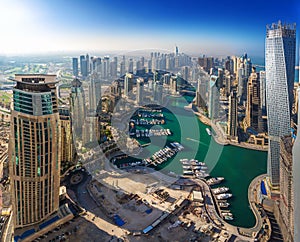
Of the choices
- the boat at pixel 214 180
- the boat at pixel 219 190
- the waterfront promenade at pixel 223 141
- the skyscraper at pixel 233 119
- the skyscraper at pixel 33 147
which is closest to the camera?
the skyscraper at pixel 33 147

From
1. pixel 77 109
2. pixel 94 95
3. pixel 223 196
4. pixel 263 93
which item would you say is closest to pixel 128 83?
pixel 94 95

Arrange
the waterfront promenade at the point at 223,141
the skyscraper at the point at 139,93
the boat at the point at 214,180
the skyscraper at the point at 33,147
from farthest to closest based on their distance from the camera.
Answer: the skyscraper at the point at 139,93 → the waterfront promenade at the point at 223,141 → the boat at the point at 214,180 → the skyscraper at the point at 33,147

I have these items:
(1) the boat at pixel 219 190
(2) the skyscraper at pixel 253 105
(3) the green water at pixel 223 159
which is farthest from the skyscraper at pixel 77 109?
(2) the skyscraper at pixel 253 105

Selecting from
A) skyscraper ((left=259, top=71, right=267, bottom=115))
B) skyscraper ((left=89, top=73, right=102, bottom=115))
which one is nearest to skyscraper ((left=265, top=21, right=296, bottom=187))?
skyscraper ((left=259, top=71, right=267, bottom=115))

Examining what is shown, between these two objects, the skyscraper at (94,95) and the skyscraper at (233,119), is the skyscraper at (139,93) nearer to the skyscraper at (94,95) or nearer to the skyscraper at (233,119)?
the skyscraper at (94,95)

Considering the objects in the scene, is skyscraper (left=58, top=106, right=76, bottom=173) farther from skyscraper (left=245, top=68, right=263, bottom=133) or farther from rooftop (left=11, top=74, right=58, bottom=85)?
skyscraper (left=245, top=68, right=263, bottom=133)

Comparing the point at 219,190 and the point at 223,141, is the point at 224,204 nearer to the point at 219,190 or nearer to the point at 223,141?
the point at 219,190

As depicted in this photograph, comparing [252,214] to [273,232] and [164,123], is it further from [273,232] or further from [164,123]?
[164,123]
